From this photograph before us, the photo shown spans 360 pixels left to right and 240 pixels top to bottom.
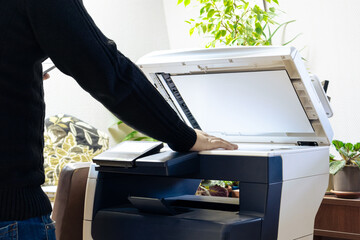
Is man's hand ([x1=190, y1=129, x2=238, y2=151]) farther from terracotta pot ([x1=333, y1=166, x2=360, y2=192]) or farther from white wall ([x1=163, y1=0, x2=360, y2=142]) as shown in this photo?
white wall ([x1=163, y1=0, x2=360, y2=142])

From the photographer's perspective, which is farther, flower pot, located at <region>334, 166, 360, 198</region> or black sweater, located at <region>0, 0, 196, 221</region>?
flower pot, located at <region>334, 166, 360, 198</region>

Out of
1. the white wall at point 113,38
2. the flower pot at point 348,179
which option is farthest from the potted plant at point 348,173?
the white wall at point 113,38

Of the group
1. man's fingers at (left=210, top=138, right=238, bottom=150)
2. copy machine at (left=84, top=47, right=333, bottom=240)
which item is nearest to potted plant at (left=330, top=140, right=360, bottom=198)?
copy machine at (left=84, top=47, right=333, bottom=240)

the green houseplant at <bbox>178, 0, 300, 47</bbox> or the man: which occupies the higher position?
the green houseplant at <bbox>178, 0, 300, 47</bbox>

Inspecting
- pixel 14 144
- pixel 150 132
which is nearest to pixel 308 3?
pixel 150 132

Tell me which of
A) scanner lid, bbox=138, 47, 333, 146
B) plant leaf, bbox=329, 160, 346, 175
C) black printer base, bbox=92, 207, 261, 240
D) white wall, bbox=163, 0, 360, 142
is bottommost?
black printer base, bbox=92, 207, 261, 240

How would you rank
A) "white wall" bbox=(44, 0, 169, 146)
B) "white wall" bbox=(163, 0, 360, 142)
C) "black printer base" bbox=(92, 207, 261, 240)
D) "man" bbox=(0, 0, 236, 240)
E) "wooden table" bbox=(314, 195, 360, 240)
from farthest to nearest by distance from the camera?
"white wall" bbox=(44, 0, 169, 146) < "white wall" bbox=(163, 0, 360, 142) < "wooden table" bbox=(314, 195, 360, 240) < "black printer base" bbox=(92, 207, 261, 240) < "man" bbox=(0, 0, 236, 240)

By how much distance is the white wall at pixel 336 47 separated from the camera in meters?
2.46

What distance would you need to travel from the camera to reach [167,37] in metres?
3.88

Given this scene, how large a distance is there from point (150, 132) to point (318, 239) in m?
1.04

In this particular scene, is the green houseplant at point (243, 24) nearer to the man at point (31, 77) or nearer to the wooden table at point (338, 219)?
the wooden table at point (338, 219)

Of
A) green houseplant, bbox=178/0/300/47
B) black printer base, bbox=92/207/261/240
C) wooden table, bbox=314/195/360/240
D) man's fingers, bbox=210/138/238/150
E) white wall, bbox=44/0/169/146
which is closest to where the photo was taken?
black printer base, bbox=92/207/261/240

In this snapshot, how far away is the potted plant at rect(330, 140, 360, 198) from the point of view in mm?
1640

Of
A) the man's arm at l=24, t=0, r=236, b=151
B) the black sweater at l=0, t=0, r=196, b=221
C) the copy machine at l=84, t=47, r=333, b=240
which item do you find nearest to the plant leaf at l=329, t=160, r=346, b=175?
the copy machine at l=84, t=47, r=333, b=240
